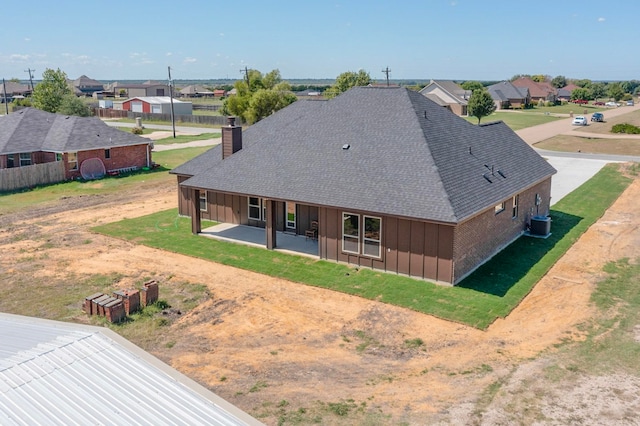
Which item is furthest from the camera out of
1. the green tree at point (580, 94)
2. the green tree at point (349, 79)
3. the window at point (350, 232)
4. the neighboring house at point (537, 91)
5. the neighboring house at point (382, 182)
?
the green tree at point (580, 94)

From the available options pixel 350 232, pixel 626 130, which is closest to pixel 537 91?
pixel 626 130

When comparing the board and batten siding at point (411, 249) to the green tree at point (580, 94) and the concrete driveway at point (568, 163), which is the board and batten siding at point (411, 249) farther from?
the green tree at point (580, 94)

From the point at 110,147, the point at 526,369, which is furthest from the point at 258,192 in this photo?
the point at 110,147

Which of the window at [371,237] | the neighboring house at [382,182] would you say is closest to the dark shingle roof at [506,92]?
the neighboring house at [382,182]

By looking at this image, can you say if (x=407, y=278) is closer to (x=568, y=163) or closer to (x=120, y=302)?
(x=120, y=302)

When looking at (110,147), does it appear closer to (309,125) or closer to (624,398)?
(309,125)
